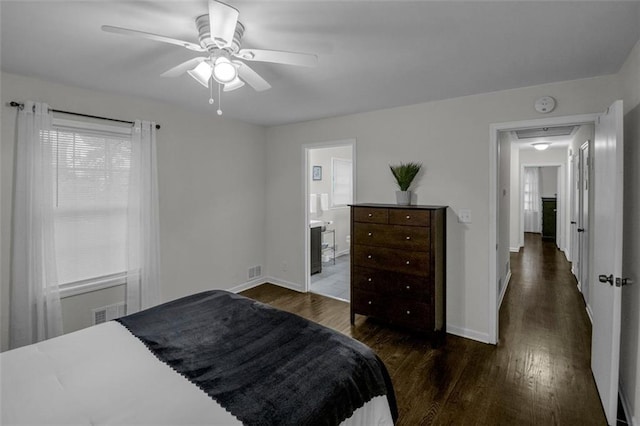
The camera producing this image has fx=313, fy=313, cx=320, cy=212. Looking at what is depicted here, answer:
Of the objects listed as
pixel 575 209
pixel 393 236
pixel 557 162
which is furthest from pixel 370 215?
pixel 557 162

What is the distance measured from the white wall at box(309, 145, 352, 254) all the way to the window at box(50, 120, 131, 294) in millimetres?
3229

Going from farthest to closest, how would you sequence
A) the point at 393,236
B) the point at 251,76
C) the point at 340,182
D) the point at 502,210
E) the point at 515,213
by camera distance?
the point at 515,213
the point at 340,182
the point at 502,210
the point at 393,236
the point at 251,76

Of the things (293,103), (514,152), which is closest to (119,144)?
(293,103)

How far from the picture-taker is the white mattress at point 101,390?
1.18 metres

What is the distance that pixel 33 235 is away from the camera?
8.39ft

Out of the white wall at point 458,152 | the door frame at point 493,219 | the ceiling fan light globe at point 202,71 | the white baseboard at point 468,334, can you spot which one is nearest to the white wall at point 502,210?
the door frame at point 493,219

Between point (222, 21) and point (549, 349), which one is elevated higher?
point (222, 21)

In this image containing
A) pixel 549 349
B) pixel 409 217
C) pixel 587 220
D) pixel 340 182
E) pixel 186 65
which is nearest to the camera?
pixel 186 65

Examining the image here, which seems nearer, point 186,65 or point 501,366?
point 186,65

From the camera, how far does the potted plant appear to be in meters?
3.32

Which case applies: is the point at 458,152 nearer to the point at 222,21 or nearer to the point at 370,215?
the point at 370,215

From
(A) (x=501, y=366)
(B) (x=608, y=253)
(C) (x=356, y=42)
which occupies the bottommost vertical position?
(A) (x=501, y=366)

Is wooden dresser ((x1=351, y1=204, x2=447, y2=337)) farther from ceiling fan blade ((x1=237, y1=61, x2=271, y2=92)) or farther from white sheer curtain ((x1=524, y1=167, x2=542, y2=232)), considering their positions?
white sheer curtain ((x1=524, y1=167, x2=542, y2=232))

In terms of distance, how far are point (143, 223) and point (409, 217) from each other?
267cm
